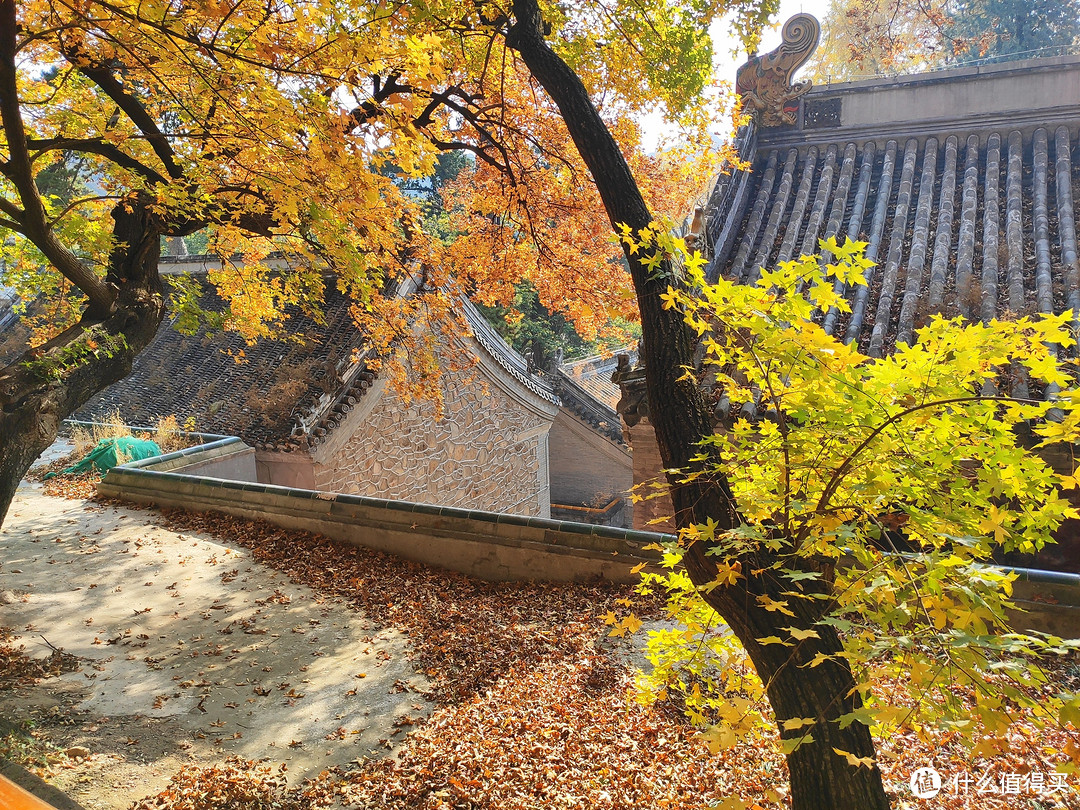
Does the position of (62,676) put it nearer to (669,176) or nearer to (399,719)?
(399,719)

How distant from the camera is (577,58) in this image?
5637 mm

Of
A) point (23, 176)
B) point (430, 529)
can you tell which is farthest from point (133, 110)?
point (430, 529)

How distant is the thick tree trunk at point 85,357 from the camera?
14.8ft

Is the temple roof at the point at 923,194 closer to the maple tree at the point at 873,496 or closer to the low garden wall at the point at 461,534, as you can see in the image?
the low garden wall at the point at 461,534

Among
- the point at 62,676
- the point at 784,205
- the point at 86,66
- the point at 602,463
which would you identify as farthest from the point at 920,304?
the point at 602,463

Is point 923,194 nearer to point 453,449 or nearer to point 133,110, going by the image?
point 133,110

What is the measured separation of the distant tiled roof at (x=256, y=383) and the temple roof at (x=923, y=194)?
5880 millimetres

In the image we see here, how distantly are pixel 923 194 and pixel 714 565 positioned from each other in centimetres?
650

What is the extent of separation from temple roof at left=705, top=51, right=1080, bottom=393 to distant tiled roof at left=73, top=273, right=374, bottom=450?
5880mm

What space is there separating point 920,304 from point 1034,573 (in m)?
2.81

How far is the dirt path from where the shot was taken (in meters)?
3.49

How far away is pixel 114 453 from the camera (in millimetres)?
9047

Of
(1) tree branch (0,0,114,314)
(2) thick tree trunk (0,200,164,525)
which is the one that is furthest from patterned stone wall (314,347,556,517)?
(1) tree branch (0,0,114,314)

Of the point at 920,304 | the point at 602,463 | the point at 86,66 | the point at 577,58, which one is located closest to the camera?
the point at 86,66
